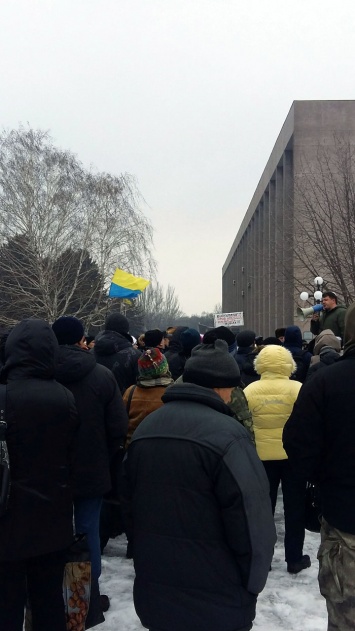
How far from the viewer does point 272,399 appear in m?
5.29

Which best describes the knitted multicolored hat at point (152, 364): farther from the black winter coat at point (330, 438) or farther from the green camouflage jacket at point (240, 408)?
the black winter coat at point (330, 438)

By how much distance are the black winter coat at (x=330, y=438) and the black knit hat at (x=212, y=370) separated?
19.1 inches

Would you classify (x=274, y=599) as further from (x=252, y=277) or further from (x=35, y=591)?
(x=252, y=277)

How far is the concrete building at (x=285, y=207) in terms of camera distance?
2953cm

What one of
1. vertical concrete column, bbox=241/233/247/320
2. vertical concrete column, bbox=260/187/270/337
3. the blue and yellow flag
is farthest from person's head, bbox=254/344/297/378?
vertical concrete column, bbox=241/233/247/320

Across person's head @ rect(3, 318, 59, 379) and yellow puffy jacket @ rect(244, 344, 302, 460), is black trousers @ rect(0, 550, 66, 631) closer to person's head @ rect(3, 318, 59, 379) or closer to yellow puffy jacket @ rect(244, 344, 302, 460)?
person's head @ rect(3, 318, 59, 379)

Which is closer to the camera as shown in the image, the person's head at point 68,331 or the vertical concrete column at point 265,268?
the person's head at point 68,331

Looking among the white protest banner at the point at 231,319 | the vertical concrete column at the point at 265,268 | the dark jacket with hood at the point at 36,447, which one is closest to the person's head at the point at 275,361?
the dark jacket with hood at the point at 36,447

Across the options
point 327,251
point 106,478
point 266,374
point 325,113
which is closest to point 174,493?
point 106,478

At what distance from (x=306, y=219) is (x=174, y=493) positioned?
23.6 meters

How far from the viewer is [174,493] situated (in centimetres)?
250

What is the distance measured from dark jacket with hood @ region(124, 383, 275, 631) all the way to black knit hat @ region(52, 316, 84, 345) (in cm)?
183

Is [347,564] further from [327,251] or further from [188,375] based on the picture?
[327,251]

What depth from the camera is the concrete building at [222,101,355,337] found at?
29531mm
